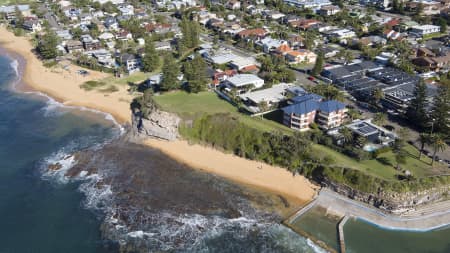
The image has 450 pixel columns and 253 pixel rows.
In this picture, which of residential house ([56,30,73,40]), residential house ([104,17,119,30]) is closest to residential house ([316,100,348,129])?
residential house ([104,17,119,30])

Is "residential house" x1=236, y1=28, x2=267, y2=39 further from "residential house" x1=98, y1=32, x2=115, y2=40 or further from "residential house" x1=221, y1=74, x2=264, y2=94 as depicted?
"residential house" x1=98, y1=32, x2=115, y2=40

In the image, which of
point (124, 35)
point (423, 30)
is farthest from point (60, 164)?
point (423, 30)

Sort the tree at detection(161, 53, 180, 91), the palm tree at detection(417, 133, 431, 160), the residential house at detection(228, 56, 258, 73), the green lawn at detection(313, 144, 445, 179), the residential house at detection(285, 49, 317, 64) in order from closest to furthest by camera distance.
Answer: the green lawn at detection(313, 144, 445, 179) → the palm tree at detection(417, 133, 431, 160) → the tree at detection(161, 53, 180, 91) → the residential house at detection(228, 56, 258, 73) → the residential house at detection(285, 49, 317, 64)

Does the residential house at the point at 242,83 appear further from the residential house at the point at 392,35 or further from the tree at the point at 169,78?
the residential house at the point at 392,35

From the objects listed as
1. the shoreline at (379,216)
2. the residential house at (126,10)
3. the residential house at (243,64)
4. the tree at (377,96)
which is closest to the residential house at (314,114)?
the tree at (377,96)

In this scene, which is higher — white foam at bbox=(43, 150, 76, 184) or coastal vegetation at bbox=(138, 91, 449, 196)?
coastal vegetation at bbox=(138, 91, 449, 196)
